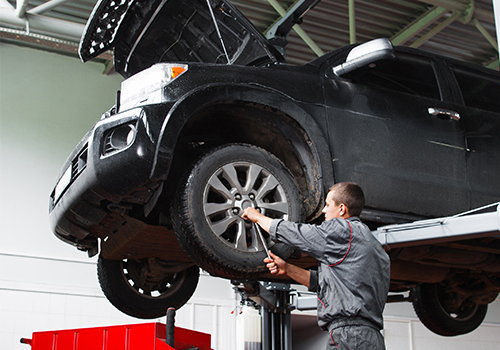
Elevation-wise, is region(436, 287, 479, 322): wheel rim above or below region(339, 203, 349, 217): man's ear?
below

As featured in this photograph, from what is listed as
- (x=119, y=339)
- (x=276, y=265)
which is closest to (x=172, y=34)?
(x=276, y=265)

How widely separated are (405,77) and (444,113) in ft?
1.15

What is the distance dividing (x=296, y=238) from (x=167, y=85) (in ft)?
3.37

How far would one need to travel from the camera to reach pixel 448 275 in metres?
4.46

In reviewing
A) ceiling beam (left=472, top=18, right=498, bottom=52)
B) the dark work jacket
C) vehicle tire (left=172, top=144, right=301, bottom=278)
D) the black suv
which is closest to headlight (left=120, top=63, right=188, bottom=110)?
the black suv

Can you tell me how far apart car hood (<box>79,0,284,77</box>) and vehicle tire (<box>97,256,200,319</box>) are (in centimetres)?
135

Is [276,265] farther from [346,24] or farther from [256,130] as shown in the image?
[346,24]

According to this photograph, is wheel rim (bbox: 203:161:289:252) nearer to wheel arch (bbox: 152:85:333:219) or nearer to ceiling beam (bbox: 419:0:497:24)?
wheel arch (bbox: 152:85:333:219)

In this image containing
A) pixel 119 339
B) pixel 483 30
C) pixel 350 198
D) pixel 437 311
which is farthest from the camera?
pixel 483 30

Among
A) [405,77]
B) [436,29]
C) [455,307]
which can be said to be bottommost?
[455,307]

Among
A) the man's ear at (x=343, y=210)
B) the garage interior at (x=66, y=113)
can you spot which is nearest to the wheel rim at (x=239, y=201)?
the man's ear at (x=343, y=210)

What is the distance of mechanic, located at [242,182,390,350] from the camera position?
2.19 metres

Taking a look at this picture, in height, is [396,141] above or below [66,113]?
below

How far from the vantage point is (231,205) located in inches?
109
